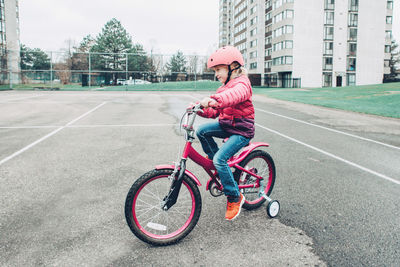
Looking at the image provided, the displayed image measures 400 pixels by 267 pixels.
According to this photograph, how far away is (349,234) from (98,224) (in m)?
2.59

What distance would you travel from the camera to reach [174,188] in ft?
10.2

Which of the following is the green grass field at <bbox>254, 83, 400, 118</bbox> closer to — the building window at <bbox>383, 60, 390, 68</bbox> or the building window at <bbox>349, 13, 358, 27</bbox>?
the building window at <bbox>349, 13, 358, 27</bbox>

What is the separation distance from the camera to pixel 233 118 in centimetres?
342

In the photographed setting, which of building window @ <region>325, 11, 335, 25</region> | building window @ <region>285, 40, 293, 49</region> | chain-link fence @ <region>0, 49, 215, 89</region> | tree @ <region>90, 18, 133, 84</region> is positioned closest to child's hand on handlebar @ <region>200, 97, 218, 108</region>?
chain-link fence @ <region>0, 49, 215, 89</region>

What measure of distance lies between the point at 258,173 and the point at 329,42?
6581cm

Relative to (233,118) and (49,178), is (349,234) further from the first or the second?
(49,178)

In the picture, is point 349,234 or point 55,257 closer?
point 55,257

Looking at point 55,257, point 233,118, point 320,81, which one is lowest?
point 55,257

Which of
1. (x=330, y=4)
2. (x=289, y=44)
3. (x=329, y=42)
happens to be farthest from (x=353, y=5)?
(x=289, y=44)

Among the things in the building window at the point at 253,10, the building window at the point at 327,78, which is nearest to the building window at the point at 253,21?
the building window at the point at 253,10

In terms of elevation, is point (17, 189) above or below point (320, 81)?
below

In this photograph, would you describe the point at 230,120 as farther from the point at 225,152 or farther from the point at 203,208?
the point at 203,208

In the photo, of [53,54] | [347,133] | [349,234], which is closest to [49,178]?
[349,234]

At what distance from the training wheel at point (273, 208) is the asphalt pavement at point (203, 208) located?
76 mm
